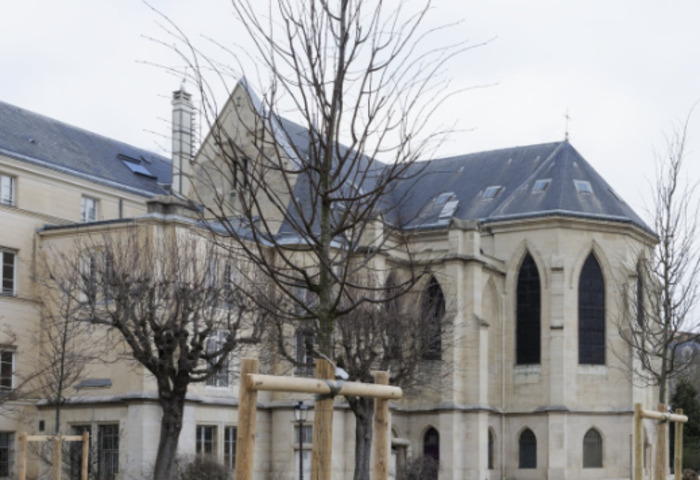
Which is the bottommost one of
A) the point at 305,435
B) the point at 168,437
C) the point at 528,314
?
the point at 305,435

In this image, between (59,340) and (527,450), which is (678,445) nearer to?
(59,340)

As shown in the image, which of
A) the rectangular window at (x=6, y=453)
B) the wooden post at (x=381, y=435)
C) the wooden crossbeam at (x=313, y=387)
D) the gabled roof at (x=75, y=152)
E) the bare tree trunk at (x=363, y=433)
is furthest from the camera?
the gabled roof at (x=75, y=152)

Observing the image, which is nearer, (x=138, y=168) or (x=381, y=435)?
(x=381, y=435)

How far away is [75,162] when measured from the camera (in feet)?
154

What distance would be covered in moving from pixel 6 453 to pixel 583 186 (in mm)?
30684

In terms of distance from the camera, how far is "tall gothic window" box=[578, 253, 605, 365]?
5397cm

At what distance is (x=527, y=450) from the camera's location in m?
53.5

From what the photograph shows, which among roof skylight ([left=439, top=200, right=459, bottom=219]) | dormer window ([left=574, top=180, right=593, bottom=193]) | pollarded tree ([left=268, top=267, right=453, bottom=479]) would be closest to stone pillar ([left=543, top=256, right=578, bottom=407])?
dormer window ([left=574, top=180, right=593, bottom=193])

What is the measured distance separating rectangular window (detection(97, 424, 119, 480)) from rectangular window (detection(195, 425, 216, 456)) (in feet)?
9.79

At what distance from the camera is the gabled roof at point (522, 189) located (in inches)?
2174

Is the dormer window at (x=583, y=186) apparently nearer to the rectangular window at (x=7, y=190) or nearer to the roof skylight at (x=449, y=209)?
the roof skylight at (x=449, y=209)

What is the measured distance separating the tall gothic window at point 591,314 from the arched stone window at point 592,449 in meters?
3.36

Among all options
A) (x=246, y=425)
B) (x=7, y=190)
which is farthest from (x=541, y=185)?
(x=246, y=425)

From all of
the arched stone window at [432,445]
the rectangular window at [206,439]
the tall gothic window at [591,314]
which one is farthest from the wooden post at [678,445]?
the tall gothic window at [591,314]
